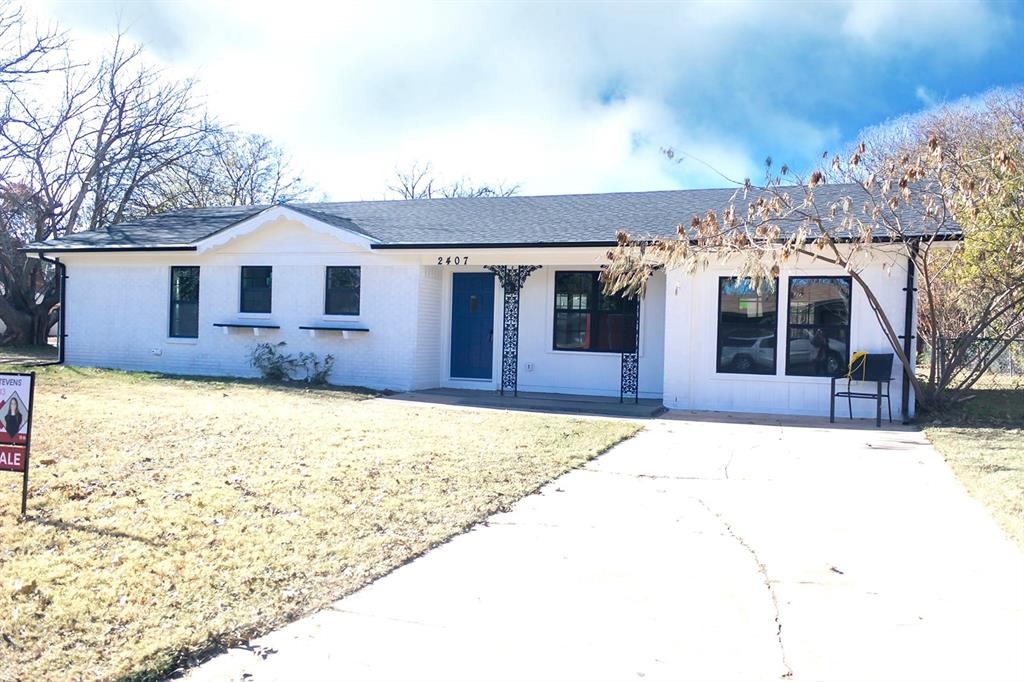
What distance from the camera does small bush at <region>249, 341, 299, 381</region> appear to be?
53.8ft

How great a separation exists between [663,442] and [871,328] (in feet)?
16.1

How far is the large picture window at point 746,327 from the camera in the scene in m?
13.3

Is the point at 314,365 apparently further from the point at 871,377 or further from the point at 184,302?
the point at 871,377

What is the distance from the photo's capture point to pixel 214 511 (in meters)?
6.02

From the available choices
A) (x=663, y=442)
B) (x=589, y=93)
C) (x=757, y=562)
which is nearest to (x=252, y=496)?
(x=757, y=562)

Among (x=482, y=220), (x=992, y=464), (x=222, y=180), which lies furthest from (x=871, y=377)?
(x=222, y=180)

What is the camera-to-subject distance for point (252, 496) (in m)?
6.53

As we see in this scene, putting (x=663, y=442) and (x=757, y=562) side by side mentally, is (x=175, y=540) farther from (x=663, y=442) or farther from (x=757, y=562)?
(x=663, y=442)

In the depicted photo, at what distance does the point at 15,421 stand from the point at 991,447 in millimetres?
10299

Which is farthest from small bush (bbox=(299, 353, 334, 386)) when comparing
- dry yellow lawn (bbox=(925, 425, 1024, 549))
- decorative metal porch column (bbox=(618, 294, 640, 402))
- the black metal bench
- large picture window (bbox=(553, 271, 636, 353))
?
dry yellow lawn (bbox=(925, 425, 1024, 549))

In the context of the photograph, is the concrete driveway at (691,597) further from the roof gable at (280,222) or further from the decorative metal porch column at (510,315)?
the roof gable at (280,222)

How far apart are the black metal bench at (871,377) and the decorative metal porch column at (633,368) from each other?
3517 millimetres

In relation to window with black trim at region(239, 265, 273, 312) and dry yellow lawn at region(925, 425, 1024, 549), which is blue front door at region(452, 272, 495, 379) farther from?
dry yellow lawn at region(925, 425, 1024, 549)

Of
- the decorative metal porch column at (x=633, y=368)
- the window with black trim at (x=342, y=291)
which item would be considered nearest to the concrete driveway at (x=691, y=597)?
the decorative metal porch column at (x=633, y=368)
